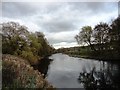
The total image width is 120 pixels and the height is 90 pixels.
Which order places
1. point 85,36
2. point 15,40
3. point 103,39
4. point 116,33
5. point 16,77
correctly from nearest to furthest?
point 16,77, point 15,40, point 116,33, point 103,39, point 85,36

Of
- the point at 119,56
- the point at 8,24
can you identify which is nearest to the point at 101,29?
the point at 119,56

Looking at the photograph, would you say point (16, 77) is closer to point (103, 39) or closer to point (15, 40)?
point (15, 40)

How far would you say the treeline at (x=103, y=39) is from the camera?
148 ft

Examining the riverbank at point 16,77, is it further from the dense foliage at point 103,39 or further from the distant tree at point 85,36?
the distant tree at point 85,36

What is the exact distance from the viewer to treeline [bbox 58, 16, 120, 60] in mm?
45062

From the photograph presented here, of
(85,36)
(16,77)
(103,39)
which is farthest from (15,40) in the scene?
(85,36)

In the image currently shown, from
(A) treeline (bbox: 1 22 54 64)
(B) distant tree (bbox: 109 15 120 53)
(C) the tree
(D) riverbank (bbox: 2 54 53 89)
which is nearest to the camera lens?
(D) riverbank (bbox: 2 54 53 89)

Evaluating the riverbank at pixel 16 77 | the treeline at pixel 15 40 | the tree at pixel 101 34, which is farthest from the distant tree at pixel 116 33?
the riverbank at pixel 16 77

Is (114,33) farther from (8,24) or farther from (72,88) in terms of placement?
(72,88)

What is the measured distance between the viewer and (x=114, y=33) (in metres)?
44.9

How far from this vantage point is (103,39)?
55.7m

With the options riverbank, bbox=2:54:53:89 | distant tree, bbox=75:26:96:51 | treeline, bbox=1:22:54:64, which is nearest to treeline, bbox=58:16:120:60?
distant tree, bbox=75:26:96:51

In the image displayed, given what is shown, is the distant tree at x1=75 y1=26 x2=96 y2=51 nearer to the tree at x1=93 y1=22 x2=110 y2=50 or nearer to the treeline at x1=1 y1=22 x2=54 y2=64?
the tree at x1=93 y1=22 x2=110 y2=50

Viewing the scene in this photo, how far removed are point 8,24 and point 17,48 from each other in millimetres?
3805
